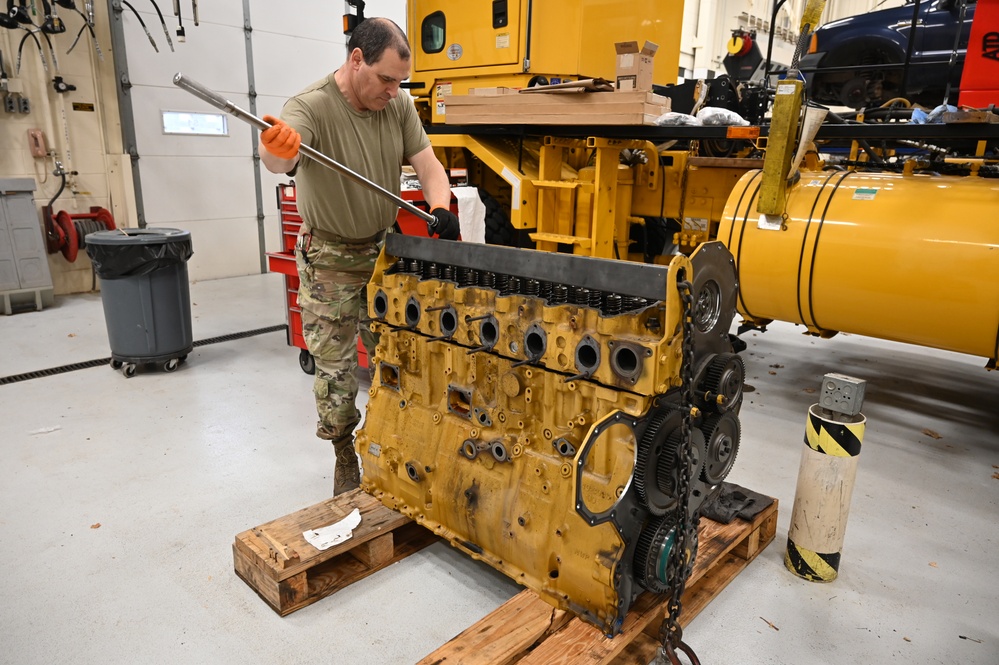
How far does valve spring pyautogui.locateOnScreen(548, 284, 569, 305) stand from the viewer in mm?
2000

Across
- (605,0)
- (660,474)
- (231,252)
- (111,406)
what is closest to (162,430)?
(111,406)

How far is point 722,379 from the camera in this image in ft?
6.30

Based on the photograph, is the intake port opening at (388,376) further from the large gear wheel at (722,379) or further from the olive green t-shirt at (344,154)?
the large gear wheel at (722,379)

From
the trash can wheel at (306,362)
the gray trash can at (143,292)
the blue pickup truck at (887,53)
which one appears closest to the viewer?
the gray trash can at (143,292)

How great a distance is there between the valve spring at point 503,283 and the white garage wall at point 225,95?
21.0ft

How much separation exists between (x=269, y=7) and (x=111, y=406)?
585 centimetres

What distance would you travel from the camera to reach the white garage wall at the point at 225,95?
711 centimetres

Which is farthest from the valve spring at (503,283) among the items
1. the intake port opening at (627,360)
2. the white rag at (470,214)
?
the white rag at (470,214)

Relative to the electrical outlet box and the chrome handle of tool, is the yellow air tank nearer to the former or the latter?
the electrical outlet box

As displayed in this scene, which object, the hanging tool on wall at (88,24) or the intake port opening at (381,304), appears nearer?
the intake port opening at (381,304)

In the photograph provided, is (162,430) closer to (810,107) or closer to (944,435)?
(810,107)

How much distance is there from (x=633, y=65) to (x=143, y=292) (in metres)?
3.34

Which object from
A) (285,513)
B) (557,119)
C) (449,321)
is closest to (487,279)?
(449,321)

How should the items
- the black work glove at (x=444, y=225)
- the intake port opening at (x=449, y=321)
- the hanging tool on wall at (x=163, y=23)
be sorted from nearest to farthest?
the intake port opening at (x=449, y=321)
the black work glove at (x=444, y=225)
the hanging tool on wall at (x=163, y=23)
